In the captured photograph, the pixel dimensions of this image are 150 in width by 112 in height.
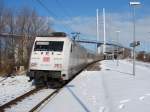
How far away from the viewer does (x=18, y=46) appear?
5947cm

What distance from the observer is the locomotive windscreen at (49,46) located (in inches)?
885

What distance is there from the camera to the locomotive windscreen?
73.7 feet

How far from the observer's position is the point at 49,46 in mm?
22656

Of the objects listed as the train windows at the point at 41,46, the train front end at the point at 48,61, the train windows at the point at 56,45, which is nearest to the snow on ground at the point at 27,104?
the train front end at the point at 48,61

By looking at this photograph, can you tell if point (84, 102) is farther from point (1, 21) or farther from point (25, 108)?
point (1, 21)

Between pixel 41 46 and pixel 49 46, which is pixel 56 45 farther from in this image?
pixel 41 46

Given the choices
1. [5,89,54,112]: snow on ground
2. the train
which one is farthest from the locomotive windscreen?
[5,89,54,112]: snow on ground

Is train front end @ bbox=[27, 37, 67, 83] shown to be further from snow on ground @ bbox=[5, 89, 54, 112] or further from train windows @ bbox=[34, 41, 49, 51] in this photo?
snow on ground @ bbox=[5, 89, 54, 112]

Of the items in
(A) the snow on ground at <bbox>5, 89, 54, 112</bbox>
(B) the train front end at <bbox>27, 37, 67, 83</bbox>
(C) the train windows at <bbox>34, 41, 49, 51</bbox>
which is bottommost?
(A) the snow on ground at <bbox>5, 89, 54, 112</bbox>

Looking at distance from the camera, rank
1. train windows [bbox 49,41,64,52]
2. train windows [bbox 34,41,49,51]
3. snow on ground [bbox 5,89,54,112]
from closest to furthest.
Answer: snow on ground [bbox 5,89,54,112] < train windows [bbox 49,41,64,52] < train windows [bbox 34,41,49,51]

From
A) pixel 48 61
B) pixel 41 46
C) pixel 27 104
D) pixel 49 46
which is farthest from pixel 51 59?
pixel 27 104

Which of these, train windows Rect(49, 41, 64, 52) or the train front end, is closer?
the train front end

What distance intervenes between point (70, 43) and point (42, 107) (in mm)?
9269

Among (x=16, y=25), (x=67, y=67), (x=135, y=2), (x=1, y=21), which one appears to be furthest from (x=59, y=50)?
(x=16, y=25)
